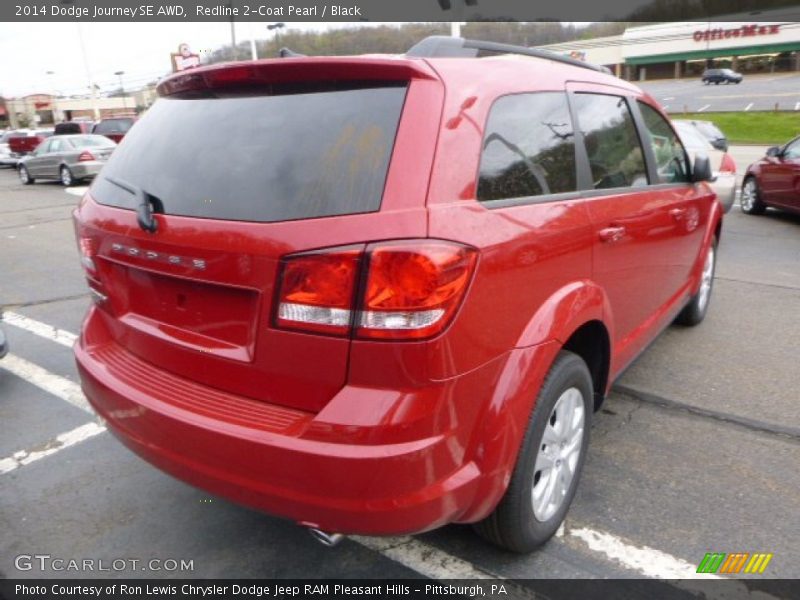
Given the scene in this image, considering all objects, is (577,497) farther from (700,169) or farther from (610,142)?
(700,169)

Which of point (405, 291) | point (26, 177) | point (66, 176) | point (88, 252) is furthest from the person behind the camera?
point (26, 177)

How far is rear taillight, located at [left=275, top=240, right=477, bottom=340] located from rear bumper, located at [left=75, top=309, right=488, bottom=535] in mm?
194

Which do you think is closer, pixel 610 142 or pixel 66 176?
pixel 610 142

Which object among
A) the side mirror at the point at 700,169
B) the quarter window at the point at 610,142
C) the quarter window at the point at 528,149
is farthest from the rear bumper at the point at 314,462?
the side mirror at the point at 700,169

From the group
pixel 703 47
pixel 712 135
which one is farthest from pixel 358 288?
pixel 703 47

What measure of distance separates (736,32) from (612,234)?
8255 centimetres

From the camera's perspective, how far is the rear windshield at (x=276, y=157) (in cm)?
189

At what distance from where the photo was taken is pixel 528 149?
7.66ft

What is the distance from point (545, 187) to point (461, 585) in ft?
4.92

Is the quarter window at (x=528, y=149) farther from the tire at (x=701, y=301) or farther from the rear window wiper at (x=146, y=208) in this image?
the tire at (x=701, y=301)

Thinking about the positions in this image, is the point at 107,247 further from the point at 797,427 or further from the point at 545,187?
the point at 797,427

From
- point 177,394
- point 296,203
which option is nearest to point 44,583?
point 177,394

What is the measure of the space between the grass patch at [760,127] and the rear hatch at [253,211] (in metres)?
25.4

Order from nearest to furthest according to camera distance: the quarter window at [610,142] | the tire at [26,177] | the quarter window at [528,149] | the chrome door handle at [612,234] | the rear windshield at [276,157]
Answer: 1. the rear windshield at [276,157]
2. the quarter window at [528,149]
3. the chrome door handle at [612,234]
4. the quarter window at [610,142]
5. the tire at [26,177]
